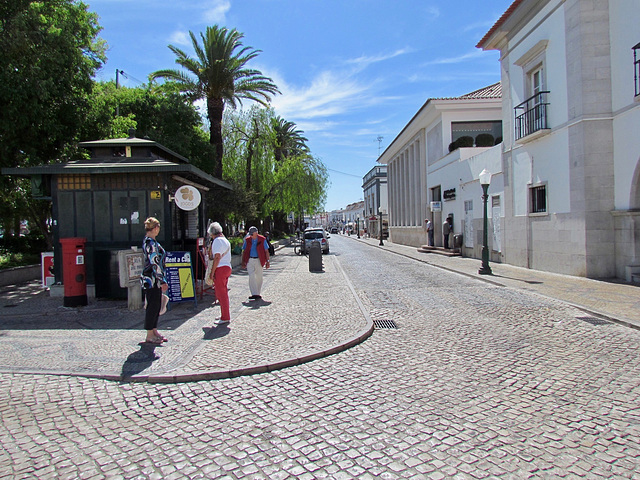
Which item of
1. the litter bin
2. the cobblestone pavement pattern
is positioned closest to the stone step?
the litter bin

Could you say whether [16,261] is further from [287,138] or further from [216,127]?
[287,138]

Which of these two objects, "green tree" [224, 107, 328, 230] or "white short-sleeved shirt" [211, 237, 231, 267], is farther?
"green tree" [224, 107, 328, 230]

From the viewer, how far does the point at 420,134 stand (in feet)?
102

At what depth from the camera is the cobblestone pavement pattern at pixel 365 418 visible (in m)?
3.07

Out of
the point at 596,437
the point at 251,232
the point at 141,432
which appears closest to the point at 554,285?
the point at 251,232

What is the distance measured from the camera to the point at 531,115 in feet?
48.0

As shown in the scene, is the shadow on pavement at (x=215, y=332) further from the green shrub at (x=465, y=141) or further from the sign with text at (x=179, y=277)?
the green shrub at (x=465, y=141)

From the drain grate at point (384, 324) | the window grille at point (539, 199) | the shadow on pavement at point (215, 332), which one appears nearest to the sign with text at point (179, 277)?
the shadow on pavement at point (215, 332)

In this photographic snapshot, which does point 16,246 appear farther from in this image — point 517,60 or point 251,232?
point 517,60

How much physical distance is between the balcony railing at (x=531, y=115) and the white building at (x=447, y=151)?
2213mm

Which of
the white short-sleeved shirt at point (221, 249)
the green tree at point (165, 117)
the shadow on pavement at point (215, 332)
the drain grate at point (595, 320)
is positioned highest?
the green tree at point (165, 117)

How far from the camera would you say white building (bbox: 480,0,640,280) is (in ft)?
36.7

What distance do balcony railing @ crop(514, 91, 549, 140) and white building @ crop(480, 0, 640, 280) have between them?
4 cm

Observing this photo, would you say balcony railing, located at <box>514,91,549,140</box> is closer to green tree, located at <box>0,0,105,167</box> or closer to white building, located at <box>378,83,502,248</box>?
white building, located at <box>378,83,502,248</box>
